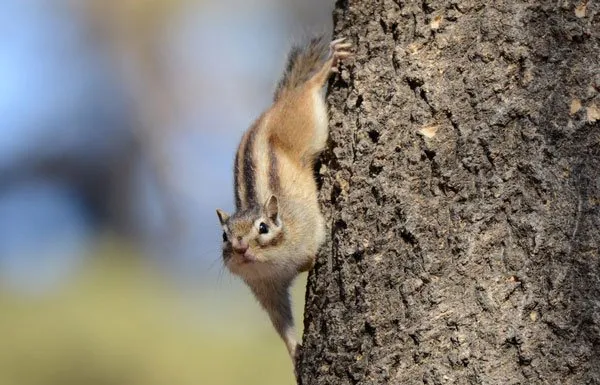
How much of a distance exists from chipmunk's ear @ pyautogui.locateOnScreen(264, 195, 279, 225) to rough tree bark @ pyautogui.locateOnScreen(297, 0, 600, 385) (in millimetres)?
600

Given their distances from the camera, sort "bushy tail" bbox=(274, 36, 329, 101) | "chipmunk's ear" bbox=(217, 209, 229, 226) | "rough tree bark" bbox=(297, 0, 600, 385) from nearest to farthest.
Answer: "rough tree bark" bbox=(297, 0, 600, 385) → "chipmunk's ear" bbox=(217, 209, 229, 226) → "bushy tail" bbox=(274, 36, 329, 101)

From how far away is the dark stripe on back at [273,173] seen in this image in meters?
3.46

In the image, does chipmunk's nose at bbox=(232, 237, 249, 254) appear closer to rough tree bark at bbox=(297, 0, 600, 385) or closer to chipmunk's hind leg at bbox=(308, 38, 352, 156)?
chipmunk's hind leg at bbox=(308, 38, 352, 156)

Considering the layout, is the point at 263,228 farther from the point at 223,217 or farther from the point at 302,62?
the point at 302,62

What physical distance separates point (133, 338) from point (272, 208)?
263 inches

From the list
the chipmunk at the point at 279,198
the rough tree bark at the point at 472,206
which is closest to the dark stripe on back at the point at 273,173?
the chipmunk at the point at 279,198

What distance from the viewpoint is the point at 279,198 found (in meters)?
3.51

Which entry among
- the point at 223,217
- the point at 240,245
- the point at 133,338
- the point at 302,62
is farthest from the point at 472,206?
the point at 133,338

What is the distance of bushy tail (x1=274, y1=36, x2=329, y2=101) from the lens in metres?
3.84

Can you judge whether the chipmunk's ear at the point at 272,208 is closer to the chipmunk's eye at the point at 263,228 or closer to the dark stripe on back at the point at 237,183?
the chipmunk's eye at the point at 263,228

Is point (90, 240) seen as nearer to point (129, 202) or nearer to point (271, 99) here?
point (129, 202)

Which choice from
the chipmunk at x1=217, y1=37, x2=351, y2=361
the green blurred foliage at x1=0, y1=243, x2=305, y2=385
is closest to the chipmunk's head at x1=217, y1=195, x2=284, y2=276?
the chipmunk at x1=217, y1=37, x2=351, y2=361

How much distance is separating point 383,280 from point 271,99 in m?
1.54

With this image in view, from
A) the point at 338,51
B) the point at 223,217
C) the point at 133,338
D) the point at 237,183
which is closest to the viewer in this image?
the point at 338,51
